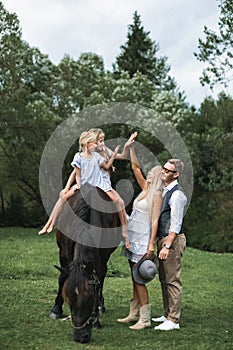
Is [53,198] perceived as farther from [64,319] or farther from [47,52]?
[64,319]

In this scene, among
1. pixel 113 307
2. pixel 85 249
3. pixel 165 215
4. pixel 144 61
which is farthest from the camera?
pixel 144 61

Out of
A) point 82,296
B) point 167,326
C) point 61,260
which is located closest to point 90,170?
point 61,260

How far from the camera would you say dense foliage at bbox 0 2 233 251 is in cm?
2234

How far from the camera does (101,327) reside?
745 cm

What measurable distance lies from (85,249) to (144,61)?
3608cm

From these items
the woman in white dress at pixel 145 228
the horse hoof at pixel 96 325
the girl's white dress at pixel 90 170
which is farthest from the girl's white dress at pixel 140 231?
the horse hoof at pixel 96 325

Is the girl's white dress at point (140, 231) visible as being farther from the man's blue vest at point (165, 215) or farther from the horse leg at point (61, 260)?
the horse leg at point (61, 260)

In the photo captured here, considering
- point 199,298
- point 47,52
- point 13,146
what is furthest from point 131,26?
point 199,298

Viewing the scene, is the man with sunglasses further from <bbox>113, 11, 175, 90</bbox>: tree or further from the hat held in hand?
<bbox>113, 11, 175, 90</bbox>: tree

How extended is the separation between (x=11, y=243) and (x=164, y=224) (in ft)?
38.9

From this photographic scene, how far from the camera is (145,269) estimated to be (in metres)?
7.18

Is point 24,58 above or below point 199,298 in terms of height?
above

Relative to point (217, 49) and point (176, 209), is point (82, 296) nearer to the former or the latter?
point (176, 209)

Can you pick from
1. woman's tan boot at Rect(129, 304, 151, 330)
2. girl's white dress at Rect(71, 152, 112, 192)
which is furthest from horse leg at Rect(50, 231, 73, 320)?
woman's tan boot at Rect(129, 304, 151, 330)
